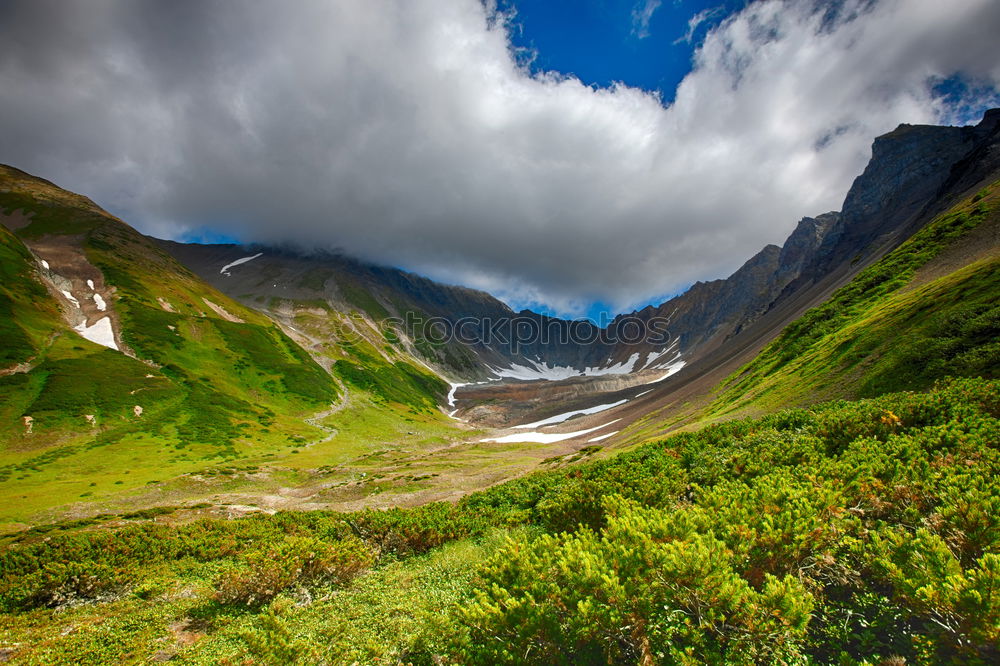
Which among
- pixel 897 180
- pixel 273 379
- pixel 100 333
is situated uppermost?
pixel 897 180

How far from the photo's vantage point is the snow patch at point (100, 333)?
78.4 m

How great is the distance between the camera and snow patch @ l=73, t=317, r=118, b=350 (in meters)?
78.4

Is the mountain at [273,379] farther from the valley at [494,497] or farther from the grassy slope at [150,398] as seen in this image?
the valley at [494,497]

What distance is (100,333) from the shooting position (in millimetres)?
80875

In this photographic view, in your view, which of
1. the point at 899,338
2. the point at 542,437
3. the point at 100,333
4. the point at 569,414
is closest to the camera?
the point at 899,338

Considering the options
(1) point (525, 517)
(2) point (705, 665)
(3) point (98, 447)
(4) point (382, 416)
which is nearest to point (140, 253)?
(4) point (382, 416)

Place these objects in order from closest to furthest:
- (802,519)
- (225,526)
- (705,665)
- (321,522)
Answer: (705,665) < (802,519) < (321,522) < (225,526)

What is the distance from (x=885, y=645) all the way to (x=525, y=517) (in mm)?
11841

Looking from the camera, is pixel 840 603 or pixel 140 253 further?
pixel 140 253

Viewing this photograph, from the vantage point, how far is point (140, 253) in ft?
428

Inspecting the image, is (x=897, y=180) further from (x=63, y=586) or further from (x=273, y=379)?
(x=273, y=379)

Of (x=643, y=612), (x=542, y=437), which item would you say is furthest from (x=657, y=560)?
(x=542, y=437)

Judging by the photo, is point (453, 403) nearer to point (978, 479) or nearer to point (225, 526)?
point (225, 526)

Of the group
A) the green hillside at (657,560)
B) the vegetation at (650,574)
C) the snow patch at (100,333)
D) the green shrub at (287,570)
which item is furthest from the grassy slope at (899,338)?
the snow patch at (100,333)
